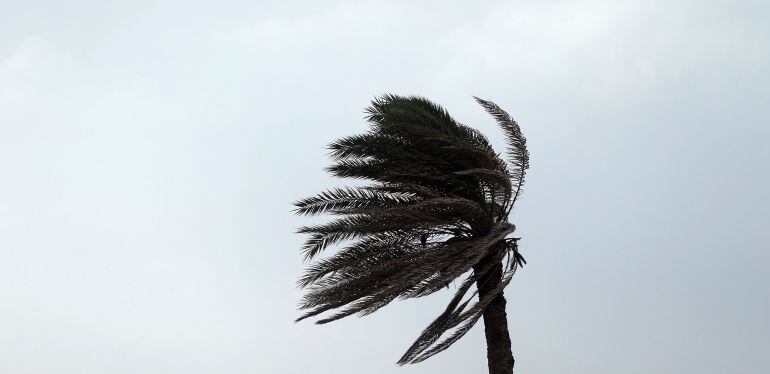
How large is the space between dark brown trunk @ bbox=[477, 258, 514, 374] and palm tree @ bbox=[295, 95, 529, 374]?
22mm

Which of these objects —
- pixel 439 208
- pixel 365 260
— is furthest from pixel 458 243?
pixel 365 260

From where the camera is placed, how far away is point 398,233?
65.7ft

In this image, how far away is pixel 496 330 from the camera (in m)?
20.0

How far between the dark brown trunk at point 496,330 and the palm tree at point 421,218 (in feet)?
0.07

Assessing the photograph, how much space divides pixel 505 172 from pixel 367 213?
10.6 feet

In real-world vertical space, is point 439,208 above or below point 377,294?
above

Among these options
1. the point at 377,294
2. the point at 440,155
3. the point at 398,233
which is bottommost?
the point at 377,294

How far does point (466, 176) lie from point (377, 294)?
350 cm

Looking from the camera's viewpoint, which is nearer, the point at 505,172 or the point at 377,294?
the point at 377,294

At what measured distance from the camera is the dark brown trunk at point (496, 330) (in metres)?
19.9

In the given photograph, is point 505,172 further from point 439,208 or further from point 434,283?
point 434,283

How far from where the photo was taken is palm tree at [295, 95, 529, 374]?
63.3 feet

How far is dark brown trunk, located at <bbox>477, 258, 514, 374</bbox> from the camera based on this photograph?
19906mm

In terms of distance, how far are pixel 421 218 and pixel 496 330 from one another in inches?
121
